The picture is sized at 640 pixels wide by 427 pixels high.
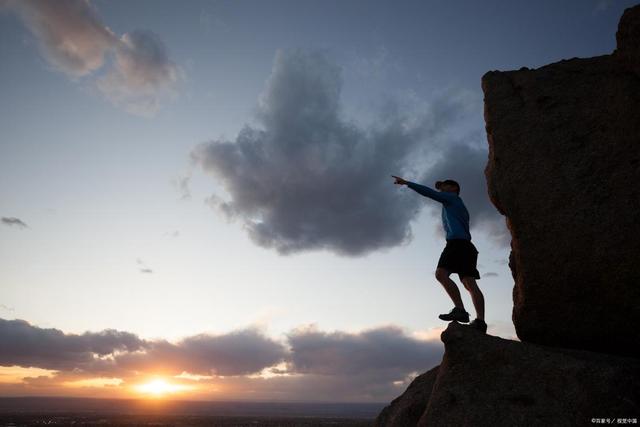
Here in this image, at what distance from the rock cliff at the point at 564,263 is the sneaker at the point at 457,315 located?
16.7 inches

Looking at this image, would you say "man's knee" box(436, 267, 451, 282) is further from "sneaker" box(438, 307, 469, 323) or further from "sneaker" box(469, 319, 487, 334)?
"sneaker" box(469, 319, 487, 334)

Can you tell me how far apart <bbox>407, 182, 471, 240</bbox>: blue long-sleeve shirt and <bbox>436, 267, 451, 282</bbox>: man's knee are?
618mm

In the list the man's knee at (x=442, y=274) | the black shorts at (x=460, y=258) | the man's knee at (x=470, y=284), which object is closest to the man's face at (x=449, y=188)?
the black shorts at (x=460, y=258)

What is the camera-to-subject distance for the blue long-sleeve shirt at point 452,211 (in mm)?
7727

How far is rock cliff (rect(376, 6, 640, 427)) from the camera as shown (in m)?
5.68

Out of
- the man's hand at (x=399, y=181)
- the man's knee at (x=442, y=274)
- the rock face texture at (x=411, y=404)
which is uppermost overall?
the man's hand at (x=399, y=181)

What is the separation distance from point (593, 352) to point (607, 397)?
1.47 meters

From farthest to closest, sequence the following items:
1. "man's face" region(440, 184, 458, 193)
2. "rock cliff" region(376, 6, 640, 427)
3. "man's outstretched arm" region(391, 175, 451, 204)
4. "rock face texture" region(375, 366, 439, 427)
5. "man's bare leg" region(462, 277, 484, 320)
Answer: "man's face" region(440, 184, 458, 193)
"man's outstretched arm" region(391, 175, 451, 204)
"man's bare leg" region(462, 277, 484, 320)
"rock face texture" region(375, 366, 439, 427)
"rock cliff" region(376, 6, 640, 427)

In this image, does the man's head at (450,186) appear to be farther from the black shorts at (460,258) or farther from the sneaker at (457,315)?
the sneaker at (457,315)

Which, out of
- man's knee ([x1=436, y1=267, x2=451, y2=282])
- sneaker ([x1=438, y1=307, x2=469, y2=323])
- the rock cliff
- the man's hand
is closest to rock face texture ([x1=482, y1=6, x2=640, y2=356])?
the rock cliff

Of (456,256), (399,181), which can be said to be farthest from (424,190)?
(456,256)

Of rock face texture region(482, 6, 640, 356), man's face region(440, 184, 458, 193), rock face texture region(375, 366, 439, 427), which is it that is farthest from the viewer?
man's face region(440, 184, 458, 193)

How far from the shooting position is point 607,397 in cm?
538

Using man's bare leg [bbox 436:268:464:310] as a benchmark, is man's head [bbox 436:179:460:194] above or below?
above
